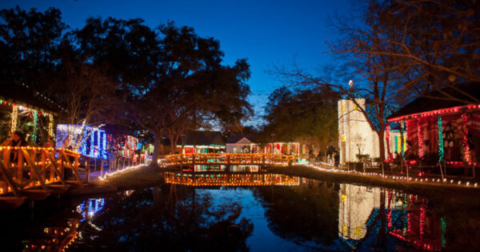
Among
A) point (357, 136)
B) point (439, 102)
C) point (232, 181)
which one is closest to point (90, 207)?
point (232, 181)

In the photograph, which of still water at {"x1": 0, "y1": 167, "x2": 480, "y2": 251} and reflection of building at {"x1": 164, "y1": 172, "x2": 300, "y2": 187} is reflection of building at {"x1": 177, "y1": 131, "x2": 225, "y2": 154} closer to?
reflection of building at {"x1": 164, "y1": 172, "x2": 300, "y2": 187}

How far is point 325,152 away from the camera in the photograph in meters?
37.0

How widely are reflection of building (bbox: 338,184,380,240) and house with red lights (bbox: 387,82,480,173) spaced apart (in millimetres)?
5102

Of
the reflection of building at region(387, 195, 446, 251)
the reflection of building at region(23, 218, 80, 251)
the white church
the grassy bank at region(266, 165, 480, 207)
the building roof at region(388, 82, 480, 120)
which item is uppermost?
the building roof at region(388, 82, 480, 120)

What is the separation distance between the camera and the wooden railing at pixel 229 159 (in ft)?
97.7

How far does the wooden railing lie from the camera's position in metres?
29.8

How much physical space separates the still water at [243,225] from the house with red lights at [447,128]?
583cm

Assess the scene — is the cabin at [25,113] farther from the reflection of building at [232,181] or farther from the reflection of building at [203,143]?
the reflection of building at [203,143]

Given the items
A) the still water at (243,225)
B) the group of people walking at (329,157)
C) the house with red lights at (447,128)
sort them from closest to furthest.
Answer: the still water at (243,225) → the house with red lights at (447,128) → the group of people walking at (329,157)

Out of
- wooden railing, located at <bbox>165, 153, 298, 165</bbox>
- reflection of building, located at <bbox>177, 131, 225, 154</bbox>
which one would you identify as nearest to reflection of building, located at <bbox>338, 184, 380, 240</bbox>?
wooden railing, located at <bbox>165, 153, 298, 165</bbox>

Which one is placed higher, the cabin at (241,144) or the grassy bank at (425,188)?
the cabin at (241,144)

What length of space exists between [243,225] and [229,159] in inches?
834

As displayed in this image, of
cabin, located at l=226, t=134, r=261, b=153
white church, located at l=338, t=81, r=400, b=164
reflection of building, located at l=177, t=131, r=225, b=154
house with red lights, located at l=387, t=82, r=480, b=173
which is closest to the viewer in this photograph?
house with red lights, located at l=387, t=82, r=480, b=173

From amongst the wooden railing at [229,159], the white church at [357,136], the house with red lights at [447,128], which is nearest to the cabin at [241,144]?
the wooden railing at [229,159]
